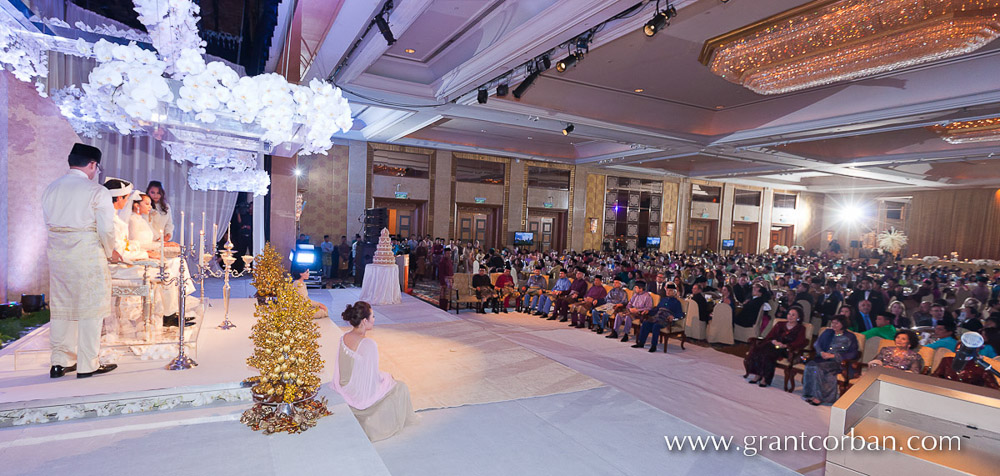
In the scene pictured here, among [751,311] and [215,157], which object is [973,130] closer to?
[751,311]

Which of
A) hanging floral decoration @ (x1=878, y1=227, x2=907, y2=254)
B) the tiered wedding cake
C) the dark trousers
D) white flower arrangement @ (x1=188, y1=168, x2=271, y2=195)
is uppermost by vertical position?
white flower arrangement @ (x1=188, y1=168, x2=271, y2=195)

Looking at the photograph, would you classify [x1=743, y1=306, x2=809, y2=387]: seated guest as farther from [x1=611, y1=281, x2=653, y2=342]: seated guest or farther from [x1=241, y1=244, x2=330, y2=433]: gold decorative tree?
[x1=241, y1=244, x2=330, y2=433]: gold decorative tree

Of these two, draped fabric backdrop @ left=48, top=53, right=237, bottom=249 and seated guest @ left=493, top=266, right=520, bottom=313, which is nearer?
draped fabric backdrop @ left=48, top=53, right=237, bottom=249

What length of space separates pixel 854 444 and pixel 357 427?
3068 mm

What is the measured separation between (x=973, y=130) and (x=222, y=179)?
53.8ft

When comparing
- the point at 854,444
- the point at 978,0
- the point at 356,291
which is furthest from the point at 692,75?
the point at 356,291

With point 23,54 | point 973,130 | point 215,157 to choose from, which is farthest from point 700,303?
point 23,54

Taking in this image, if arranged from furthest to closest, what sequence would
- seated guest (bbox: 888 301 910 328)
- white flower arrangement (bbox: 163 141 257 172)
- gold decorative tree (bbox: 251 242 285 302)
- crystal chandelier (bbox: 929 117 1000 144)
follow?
crystal chandelier (bbox: 929 117 1000 144) < seated guest (bbox: 888 301 910 328) < white flower arrangement (bbox: 163 141 257 172) < gold decorative tree (bbox: 251 242 285 302)

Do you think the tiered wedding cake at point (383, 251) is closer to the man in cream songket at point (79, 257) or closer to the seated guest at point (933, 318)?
the man in cream songket at point (79, 257)

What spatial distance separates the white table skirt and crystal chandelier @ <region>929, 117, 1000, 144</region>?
12832 millimetres

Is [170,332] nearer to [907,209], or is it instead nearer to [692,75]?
[692,75]

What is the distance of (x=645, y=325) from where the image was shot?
7984 millimetres

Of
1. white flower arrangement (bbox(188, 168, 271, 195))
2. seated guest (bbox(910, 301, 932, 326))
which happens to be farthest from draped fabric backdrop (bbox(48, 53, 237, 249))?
seated guest (bbox(910, 301, 932, 326))

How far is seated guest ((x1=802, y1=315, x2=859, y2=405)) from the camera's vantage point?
5.71 meters
